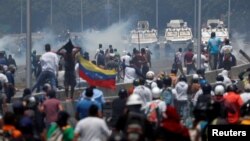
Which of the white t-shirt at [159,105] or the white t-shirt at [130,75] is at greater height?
the white t-shirt at [130,75]

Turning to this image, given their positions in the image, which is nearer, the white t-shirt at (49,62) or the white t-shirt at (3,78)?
the white t-shirt at (49,62)

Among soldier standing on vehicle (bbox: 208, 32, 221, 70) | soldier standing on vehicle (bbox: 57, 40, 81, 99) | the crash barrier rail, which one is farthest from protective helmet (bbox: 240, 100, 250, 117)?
soldier standing on vehicle (bbox: 208, 32, 221, 70)

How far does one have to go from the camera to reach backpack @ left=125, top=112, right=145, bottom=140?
61.8 feet

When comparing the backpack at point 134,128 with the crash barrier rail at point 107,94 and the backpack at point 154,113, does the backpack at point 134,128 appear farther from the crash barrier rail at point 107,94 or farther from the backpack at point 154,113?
the crash barrier rail at point 107,94

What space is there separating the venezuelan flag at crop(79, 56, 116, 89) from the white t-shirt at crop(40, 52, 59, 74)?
67 centimetres

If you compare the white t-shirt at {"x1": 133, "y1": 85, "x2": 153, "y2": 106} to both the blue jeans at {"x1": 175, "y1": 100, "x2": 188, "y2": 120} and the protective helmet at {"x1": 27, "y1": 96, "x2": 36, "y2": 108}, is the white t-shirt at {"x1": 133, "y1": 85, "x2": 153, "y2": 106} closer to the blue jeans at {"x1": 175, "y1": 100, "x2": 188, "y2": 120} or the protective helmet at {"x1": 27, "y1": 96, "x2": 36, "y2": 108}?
the blue jeans at {"x1": 175, "y1": 100, "x2": 188, "y2": 120}

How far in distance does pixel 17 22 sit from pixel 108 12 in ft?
21.2

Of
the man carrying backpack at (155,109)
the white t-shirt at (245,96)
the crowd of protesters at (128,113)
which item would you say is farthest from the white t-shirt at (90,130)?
the white t-shirt at (245,96)

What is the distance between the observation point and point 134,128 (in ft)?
62.1

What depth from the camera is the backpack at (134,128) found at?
61.8 ft


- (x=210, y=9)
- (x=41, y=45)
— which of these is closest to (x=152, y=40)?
(x=41, y=45)

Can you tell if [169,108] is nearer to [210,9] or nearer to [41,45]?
[41,45]

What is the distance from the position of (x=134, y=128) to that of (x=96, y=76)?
12479 millimetres

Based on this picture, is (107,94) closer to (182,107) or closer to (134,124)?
(182,107)
